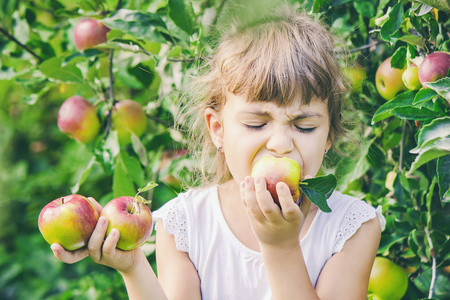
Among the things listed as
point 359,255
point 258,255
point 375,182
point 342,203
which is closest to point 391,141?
point 375,182

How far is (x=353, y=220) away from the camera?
1366mm

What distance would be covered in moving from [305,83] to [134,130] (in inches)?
30.7

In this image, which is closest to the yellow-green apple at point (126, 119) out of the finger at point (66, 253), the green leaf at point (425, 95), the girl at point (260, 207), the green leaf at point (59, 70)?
the green leaf at point (59, 70)

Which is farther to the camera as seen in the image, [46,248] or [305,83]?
[46,248]

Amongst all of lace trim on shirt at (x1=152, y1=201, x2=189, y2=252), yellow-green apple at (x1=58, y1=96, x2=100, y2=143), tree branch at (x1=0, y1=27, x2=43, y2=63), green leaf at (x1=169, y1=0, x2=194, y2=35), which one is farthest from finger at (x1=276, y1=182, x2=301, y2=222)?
tree branch at (x1=0, y1=27, x2=43, y2=63)

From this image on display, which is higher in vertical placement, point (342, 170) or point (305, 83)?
point (305, 83)

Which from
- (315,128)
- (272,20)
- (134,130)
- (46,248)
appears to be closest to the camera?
(315,128)

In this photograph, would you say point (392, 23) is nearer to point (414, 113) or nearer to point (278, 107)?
point (414, 113)

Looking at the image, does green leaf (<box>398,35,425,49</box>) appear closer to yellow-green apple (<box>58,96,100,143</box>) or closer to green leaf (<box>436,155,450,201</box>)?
green leaf (<box>436,155,450,201</box>)

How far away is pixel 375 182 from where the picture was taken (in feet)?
Result: 5.41

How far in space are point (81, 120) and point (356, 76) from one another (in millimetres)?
896

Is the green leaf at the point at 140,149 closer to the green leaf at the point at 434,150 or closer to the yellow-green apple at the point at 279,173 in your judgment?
the yellow-green apple at the point at 279,173

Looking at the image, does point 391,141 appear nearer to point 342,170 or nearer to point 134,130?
point 342,170

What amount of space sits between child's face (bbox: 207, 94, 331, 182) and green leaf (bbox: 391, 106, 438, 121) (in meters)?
0.16
